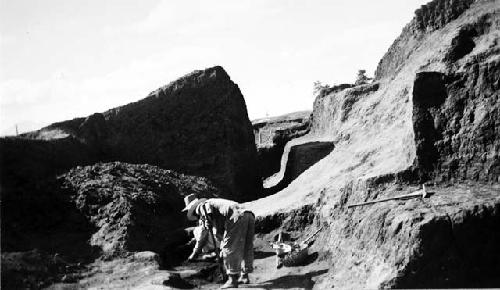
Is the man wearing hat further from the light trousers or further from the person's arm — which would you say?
the person's arm

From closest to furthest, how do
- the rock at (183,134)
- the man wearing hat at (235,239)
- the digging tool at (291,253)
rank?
the man wearing hat at (235,239) → the digging tool at (291,253) → the rock at (183,134)

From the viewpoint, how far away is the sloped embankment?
613 centimetres

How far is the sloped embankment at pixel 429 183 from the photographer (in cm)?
613

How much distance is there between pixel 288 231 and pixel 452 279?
387 centimetres

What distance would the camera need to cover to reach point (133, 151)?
48.4ft

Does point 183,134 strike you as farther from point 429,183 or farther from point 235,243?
point 429,183

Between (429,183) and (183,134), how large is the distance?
9.54 m

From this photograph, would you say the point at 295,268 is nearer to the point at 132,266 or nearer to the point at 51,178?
the point at 132,266

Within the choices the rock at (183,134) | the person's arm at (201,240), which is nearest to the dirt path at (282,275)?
the person's arm at (201,240)

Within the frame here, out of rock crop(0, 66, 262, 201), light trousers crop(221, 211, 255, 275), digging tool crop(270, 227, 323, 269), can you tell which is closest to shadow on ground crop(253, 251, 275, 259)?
digging tool crop(270, 227, 323, 269)

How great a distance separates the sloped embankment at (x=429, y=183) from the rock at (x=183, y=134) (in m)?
4.09

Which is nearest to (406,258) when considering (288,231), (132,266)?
(288,231)

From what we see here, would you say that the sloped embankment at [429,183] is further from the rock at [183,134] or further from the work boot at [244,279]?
the rock at [183,134]

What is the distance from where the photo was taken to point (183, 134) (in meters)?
15.6
